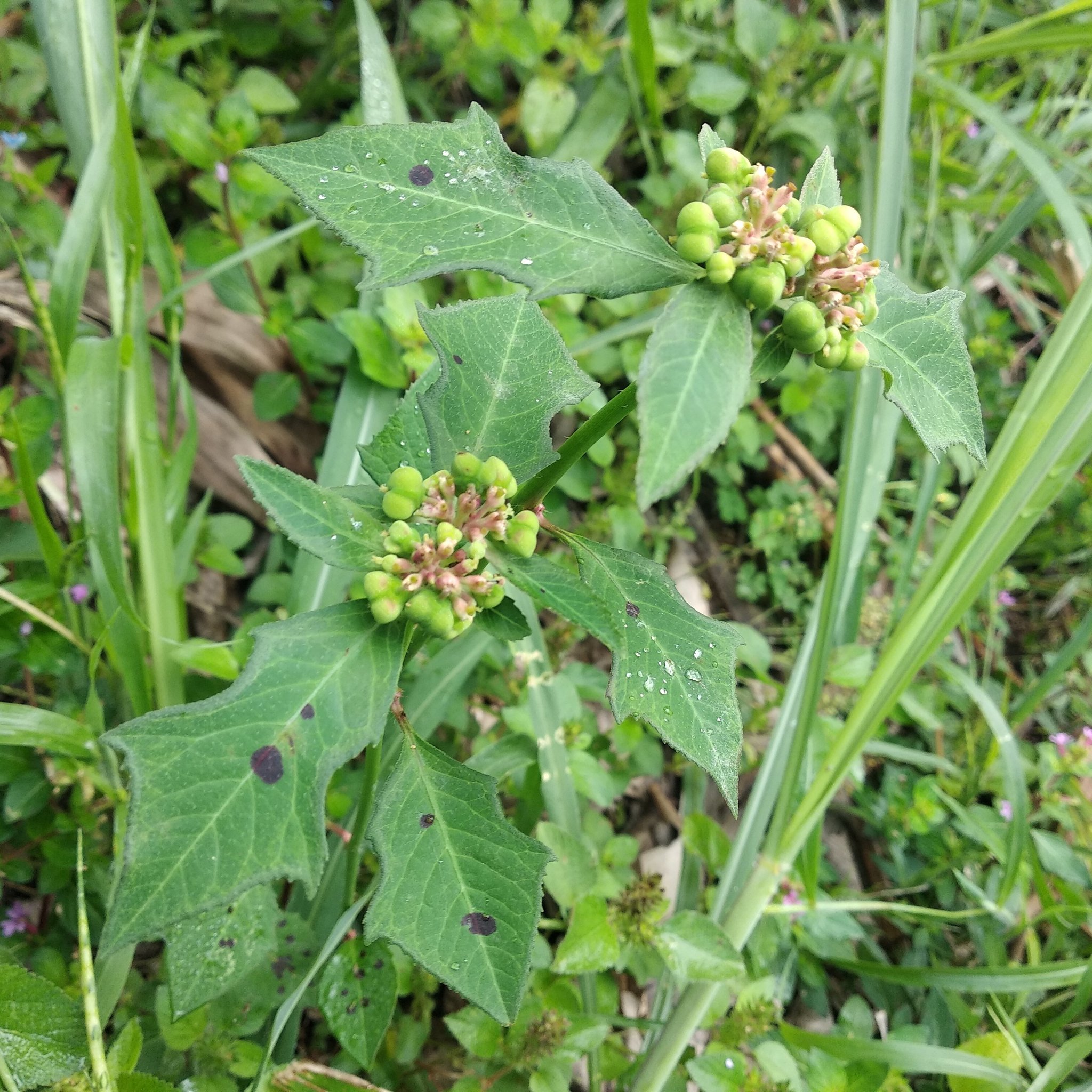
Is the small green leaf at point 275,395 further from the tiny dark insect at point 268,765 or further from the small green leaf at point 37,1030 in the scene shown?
the tiny dark insect at point 268,765

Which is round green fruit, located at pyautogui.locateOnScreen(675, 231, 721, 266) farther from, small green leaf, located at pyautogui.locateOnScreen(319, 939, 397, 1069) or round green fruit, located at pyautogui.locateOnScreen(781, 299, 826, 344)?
small green leaf, located at pyautogui.locateOnScreen(319, 939, 397, 1069)

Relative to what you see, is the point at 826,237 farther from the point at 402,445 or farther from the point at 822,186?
the point at 402,445

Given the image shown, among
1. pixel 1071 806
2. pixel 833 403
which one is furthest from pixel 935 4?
pixel 1071 806

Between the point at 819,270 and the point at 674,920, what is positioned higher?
the point at 819,270

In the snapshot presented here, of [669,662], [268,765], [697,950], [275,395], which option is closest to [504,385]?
[669,662]

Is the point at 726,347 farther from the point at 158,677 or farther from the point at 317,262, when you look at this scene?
the point at 317,262

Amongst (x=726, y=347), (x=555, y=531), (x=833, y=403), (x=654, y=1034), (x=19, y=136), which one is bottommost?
(x=654, y=1034)
